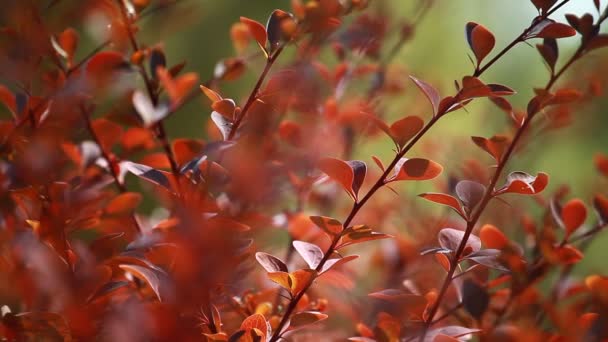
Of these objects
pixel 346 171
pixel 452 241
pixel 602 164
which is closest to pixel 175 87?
pixel 346 171

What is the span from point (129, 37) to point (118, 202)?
15cm

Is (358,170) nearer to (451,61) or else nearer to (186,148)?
(186,148)

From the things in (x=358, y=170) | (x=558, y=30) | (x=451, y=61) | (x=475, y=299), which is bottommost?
(x=451, y=61)

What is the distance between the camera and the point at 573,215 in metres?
0.62

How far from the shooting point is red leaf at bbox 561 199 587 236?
0.62m

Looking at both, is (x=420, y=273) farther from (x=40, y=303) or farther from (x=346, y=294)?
(x=40, y=303)

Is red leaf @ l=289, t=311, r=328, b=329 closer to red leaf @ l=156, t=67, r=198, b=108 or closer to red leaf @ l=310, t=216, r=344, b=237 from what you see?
red leaf @ l=310, t=216, r=344, b=237

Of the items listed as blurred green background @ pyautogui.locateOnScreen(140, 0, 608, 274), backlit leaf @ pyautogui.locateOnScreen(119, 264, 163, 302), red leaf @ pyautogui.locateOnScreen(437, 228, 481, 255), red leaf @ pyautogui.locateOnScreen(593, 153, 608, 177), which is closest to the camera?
backlit leaf @ pyautogui.locateOnScreen(119, 264, 163, 302)

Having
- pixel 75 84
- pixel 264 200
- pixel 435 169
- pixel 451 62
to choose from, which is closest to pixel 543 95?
pixel 435 169

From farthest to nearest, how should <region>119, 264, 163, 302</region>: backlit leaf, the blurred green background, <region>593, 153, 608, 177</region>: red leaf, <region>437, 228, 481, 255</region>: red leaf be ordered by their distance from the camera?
the blurred green background
<region>593, 153, 608, 177</region>: red leaf
<region>437, 228, 481, 255</region>: red leaf
<region>119, 264, 163, 302</region>: backlit leaf

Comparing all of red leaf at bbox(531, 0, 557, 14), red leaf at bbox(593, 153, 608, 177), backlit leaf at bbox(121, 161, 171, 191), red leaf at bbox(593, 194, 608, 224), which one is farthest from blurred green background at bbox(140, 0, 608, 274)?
backlit leaf at bbox(121, 161, 171, 191)

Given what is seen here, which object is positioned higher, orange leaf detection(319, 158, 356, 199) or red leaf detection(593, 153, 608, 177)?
orange leaf detection(319, 158, 356, 199)

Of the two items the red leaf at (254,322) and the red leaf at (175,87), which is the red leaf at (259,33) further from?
the red leaf at (254,322)

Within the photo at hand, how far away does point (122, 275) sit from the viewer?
0.63m
